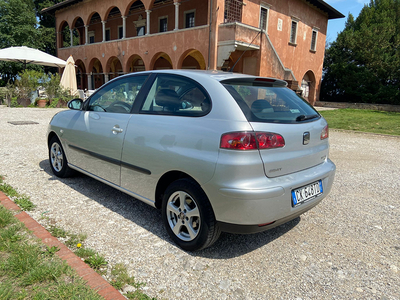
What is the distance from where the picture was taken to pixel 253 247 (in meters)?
2.95

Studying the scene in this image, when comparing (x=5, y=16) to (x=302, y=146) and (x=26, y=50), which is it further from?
(x=302, y=146)

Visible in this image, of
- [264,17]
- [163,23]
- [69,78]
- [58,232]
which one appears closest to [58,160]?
[58,232]

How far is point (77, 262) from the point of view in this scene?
241 cm

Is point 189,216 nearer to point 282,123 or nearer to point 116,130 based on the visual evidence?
point 282,123

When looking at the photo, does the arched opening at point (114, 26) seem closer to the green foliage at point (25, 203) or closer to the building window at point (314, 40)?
the building window at point (314, 40)

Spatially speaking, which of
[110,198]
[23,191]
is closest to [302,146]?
[110,198]

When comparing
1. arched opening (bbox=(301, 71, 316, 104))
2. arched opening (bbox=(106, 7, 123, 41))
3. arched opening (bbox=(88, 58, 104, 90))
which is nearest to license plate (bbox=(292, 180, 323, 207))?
arched opening (bbox=(301, 71, 316, 104))

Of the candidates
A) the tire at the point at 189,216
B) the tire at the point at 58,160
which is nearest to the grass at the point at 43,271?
the tire at the point at 189,216

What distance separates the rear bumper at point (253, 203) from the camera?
2359 millimetres

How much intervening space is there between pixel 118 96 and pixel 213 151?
6.00 feet

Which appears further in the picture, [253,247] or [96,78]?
[96,78]

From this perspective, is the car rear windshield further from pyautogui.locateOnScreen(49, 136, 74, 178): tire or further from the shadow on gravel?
pyautogui.locateOnScreen(49, 136, 74, 178): tire

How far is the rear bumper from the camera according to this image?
2359 millimetres

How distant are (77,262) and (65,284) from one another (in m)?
0.32
